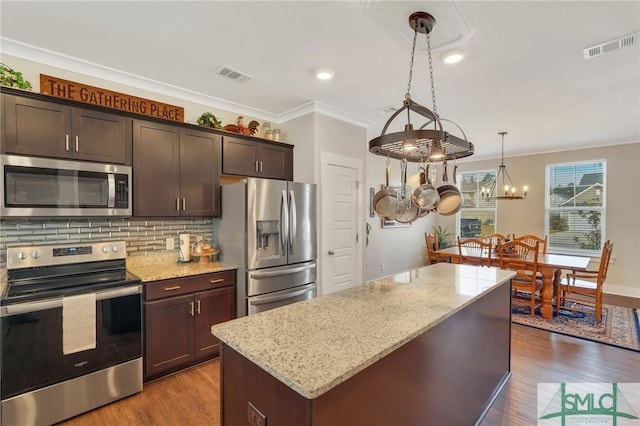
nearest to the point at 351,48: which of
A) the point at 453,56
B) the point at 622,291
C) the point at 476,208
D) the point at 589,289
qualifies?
the point at 453,56

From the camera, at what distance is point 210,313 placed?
9.19ft

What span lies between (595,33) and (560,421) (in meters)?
2.70

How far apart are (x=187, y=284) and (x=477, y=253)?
408cm

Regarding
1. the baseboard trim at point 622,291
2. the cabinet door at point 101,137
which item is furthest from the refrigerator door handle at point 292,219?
the baseboard trim at point 622,291

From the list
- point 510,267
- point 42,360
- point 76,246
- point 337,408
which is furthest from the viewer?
point 510,267

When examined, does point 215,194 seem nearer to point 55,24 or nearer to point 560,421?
point 55,24

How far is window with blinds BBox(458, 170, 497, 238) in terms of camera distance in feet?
22.1

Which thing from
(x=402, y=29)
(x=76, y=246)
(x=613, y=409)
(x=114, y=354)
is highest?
(x=402, y=29)

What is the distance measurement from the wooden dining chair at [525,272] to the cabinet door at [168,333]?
151 inches

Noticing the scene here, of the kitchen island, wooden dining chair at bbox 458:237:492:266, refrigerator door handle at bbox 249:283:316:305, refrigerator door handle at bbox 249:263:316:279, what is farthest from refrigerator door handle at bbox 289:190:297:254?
wooden dining chair at bbox 458:237:492:266

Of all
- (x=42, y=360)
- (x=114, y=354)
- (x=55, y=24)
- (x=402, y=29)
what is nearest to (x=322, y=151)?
(x=402, y=29)

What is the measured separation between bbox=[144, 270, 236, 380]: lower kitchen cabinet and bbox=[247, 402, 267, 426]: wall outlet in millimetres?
1714

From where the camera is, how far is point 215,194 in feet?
10.3

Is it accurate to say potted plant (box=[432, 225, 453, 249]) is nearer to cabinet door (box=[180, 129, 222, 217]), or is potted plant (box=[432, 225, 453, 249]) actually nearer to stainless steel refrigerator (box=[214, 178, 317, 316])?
stainless steel refrigerator (box=[214, 178, 317, 316])
